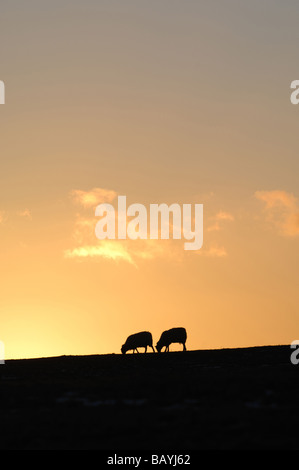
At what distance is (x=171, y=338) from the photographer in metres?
68.6

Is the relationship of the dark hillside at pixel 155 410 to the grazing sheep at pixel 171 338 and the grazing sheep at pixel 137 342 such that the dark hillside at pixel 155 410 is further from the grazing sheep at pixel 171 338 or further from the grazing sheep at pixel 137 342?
the grazing sheep at pixel 171 338

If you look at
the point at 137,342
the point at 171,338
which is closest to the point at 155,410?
the point at 137,342

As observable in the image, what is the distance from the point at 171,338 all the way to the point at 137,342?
3.71 metres

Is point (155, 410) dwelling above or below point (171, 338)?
below

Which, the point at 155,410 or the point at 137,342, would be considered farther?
the point at 137,342

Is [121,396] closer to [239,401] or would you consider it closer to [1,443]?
[239,401]

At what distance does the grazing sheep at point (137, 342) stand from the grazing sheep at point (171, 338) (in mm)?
1108

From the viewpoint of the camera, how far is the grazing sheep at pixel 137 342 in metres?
67.4

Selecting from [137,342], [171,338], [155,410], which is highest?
[171,338]

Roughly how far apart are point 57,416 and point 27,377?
574 inches

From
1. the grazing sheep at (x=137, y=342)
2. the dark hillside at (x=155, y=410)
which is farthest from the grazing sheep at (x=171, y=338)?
the dark hillside at (x=155, y=410)

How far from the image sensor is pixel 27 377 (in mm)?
37344

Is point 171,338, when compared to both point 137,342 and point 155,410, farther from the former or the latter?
point 155,410
